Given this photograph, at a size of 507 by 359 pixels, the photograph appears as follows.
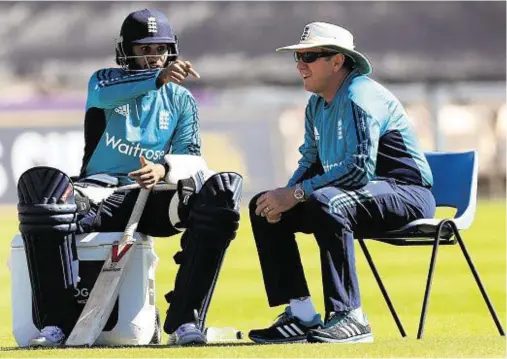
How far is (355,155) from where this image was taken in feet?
21.8

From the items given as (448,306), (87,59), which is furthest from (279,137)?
(448,306)

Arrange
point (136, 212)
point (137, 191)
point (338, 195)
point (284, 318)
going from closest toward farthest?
point (338, 195) → point (284, 318) → point (136, 212) → point (137, 191)

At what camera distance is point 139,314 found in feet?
22.7

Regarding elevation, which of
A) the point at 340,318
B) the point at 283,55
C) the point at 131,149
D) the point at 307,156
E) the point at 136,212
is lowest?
the point at 283,55

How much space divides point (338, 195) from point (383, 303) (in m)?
3.53

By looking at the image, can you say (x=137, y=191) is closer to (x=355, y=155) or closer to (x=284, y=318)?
(x=284, y=318)

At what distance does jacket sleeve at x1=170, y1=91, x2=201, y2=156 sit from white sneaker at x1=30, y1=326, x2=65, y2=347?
107cm

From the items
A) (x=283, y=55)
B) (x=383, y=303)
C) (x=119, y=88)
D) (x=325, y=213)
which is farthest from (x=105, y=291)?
(x=283, y=55)

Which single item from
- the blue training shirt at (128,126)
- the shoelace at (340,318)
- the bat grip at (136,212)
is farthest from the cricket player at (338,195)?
the blue training shirt at (128,126)

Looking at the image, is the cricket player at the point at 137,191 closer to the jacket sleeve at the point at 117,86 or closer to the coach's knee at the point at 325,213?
the jacket sleeve at the point at 117,86

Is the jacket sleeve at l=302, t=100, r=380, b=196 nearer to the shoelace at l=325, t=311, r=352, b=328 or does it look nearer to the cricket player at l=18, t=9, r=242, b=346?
the cricket player at l=18, t=9, r=242, b=346

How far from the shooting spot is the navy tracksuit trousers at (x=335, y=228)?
654 centimetres

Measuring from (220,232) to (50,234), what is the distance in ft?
2.53

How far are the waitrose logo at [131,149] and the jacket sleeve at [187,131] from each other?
0.09 metres
